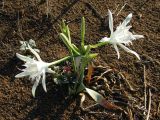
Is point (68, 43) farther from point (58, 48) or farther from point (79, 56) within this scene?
point (58, 48)

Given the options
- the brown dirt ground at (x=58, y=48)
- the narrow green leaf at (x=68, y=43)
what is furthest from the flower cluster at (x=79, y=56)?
the brown dirt ground at (x=58, y=48)

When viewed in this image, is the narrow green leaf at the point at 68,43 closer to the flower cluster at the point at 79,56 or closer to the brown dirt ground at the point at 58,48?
the flower cluster at the point at 79,56

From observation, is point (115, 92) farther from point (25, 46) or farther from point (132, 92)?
point (25, 46)

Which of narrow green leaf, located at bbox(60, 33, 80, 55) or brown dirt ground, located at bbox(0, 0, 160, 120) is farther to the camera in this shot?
brown dirt ground, located at bbox(0, 0, 160, 120)

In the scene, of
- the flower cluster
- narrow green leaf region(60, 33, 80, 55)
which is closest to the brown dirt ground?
the flower cluster

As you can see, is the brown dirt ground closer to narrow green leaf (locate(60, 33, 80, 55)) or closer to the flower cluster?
the flower cluster

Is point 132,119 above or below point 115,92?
below

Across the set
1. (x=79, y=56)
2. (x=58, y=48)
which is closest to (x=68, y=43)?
(x=79, y=56)

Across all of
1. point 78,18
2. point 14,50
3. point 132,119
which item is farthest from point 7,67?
point 132,119
